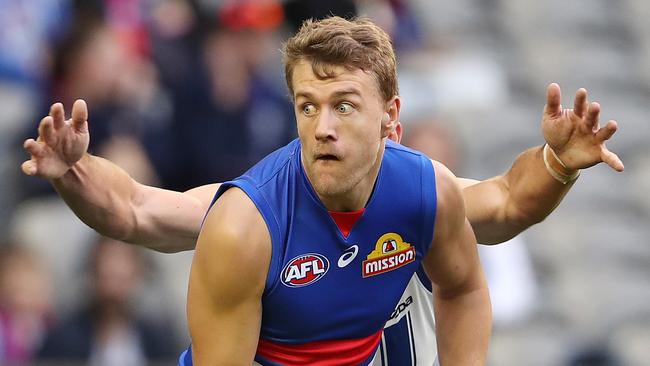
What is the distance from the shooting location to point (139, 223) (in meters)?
5.20

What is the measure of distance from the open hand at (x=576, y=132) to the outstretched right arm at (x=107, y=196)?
1305 millimetres

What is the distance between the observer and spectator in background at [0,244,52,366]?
305 inches

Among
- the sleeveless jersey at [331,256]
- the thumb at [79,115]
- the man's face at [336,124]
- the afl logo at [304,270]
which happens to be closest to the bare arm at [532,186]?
the sleeveless jersey at [331,256]

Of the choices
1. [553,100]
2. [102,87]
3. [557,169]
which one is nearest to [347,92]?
[553,100]

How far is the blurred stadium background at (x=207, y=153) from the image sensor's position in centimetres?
784

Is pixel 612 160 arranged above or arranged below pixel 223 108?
below

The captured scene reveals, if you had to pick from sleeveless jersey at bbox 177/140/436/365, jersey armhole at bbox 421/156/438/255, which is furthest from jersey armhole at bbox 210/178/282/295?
jersey armhole at bbox 421/156/438/255

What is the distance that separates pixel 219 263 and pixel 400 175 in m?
0.75

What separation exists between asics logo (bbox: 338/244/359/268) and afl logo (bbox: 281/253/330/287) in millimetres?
56

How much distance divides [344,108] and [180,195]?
1.08m

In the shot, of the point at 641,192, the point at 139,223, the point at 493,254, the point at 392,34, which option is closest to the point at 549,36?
the point at 641,192

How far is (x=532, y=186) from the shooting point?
540 centimetres

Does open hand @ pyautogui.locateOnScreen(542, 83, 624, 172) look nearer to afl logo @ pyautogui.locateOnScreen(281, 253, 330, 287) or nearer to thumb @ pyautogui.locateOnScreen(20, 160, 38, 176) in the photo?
afl logo @ pyautogui.locateOnScreen(281, 253, 330, 287)

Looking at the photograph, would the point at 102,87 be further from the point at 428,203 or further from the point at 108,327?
the point at 428,203
